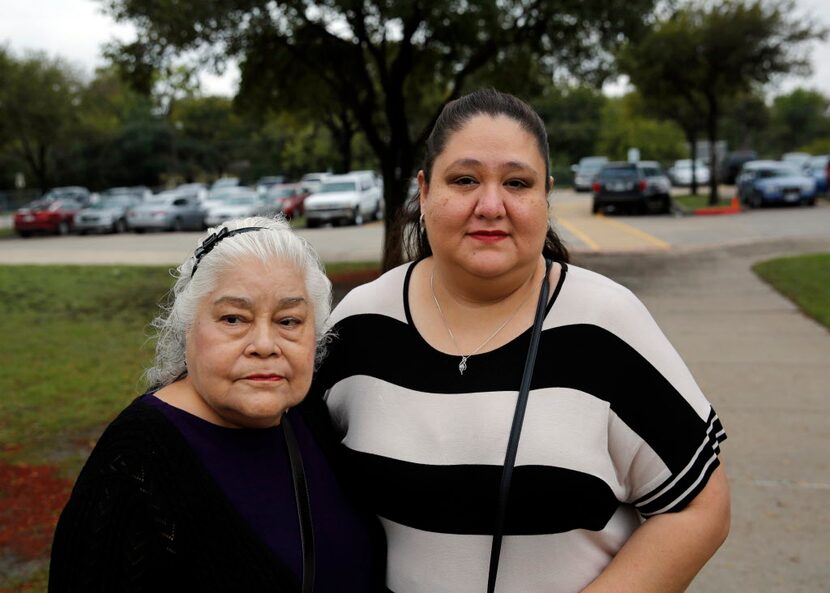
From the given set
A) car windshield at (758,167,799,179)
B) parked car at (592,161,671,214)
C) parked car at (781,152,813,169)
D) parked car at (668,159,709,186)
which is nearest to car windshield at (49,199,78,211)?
parked car at (592,161,671,214)

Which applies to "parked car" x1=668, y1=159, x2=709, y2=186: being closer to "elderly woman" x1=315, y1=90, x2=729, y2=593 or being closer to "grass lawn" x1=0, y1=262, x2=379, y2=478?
"grass lawn" x1=0, y1=262, x2=379, y2=478

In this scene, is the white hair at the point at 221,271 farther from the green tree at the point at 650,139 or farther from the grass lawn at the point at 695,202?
the green tree at the point at 650,139

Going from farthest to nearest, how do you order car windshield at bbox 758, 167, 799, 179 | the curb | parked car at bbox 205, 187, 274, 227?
parked car at bbox 205, 187, 274, 227 → car windshield at bbox 758, 167, 799, 179 → the curb

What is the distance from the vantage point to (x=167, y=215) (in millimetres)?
30672

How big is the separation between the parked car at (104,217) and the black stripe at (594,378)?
1217 inches

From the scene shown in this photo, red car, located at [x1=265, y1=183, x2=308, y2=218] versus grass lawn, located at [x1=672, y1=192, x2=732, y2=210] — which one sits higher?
red car, located at [x1=265, y1=183, x2=308, y2=218]

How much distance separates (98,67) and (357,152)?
18.0m

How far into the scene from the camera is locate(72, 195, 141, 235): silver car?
30766 mm

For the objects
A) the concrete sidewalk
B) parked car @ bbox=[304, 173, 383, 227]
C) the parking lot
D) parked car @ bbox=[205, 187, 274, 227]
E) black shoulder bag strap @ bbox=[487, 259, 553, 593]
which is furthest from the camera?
parked car @ bbox=[205, 187, 274, 227]

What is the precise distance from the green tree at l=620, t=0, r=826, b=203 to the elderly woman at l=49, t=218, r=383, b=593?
27.5m

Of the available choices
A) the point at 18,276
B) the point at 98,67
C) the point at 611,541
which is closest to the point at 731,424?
the point at 611,541

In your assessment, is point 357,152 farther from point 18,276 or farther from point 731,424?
point 731,424

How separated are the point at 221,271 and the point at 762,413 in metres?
5.49

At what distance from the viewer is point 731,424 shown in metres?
6.18
